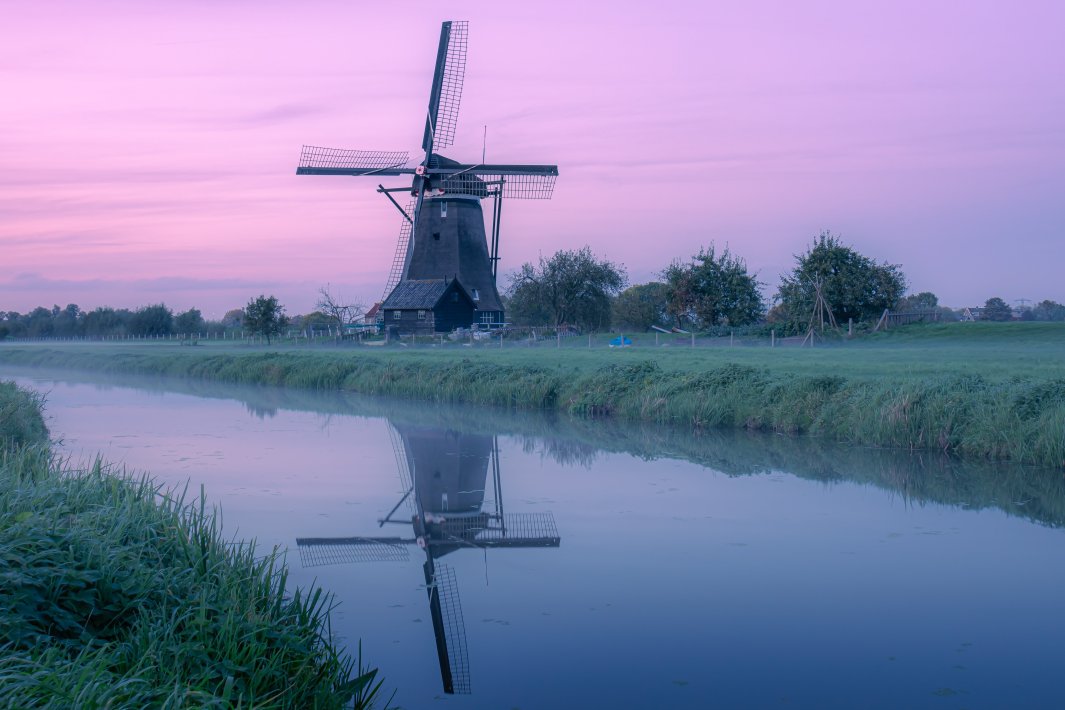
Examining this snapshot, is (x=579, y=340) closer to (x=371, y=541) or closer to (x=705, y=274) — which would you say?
(x=705, y=274)

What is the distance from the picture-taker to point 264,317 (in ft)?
153

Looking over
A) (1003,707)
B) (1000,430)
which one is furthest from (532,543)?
(1000,430)

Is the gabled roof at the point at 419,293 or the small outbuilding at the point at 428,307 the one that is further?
the small outbuilding at the point at 428,307

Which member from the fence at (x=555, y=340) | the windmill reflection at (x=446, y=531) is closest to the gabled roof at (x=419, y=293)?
the fence at (x=555, y=340)

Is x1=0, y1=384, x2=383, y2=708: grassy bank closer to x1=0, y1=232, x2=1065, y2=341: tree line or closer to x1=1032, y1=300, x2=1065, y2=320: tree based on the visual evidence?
x1=0, y1=232, x2=1065, y2=341: tree line

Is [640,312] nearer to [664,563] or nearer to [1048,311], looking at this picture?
[1048,311]

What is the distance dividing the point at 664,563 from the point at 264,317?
4190cm

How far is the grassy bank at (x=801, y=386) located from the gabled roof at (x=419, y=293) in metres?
9.06

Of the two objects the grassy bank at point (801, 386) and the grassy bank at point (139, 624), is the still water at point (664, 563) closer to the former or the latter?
the grassy bank at point (801, 386)

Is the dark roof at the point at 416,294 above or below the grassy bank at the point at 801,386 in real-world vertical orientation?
above

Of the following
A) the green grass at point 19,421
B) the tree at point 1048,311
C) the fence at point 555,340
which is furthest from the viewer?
the tree at point 1048,311

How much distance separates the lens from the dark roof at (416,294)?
38.2 metres

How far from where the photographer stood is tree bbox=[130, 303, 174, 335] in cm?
7175

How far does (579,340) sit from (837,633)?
33648 millimetres
